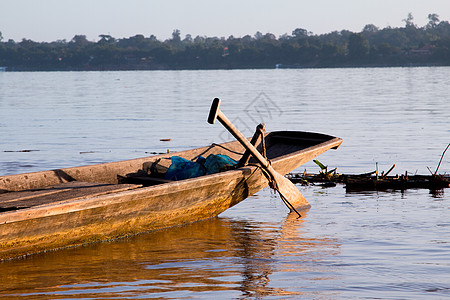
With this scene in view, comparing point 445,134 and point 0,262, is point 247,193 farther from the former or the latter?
point 445,134

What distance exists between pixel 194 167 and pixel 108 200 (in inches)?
91.6

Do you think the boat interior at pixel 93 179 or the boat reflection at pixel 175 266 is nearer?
the boat reflection at pixel 175 266

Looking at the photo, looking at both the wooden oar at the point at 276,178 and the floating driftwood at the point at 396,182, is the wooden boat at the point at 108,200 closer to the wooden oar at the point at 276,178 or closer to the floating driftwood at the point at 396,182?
the wooden oar at the point at 276,178

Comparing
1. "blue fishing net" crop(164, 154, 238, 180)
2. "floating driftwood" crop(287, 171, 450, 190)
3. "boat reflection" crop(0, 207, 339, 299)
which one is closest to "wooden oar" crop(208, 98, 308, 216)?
"blue fishing net" crop(164, 154, 238, 180)

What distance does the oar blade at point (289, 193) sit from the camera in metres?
8.80

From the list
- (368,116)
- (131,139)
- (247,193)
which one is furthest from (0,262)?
(368,116)

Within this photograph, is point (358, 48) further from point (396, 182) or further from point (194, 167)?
point (194, 167)

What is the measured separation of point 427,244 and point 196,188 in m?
2.71

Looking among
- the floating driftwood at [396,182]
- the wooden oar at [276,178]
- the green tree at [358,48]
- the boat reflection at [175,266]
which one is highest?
the green tree at [358,48]

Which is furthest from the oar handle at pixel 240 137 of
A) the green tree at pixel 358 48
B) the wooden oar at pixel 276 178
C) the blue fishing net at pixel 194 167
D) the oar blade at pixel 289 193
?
the green tree at pixel 358 48

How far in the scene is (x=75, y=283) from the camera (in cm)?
600

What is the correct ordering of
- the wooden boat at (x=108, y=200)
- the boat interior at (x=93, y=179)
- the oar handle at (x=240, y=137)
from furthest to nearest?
1. the oar handle at (x=240, y=137)
2. the boat interior at (x=93, y=179)
3. the wooden boat at (x=108, y=200)

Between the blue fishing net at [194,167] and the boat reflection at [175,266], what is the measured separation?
85 centimetres

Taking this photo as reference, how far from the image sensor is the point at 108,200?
6652 mm
